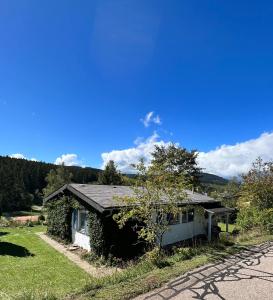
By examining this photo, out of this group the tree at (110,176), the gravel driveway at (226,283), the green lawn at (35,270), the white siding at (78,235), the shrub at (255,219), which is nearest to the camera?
the gravel driveway at (226,283)

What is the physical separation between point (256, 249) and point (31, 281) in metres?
9.30

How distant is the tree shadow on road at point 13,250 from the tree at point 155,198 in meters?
7.25

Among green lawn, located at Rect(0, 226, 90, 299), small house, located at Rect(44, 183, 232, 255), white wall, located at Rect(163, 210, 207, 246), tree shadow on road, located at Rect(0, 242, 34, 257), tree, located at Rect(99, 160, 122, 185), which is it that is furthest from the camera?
tree, located at Rect(99, 160, 122, 185)

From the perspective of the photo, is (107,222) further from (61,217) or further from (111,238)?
(61,217)

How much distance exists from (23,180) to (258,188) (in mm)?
63908

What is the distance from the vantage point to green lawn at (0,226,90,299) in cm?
1134

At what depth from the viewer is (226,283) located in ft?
27.0

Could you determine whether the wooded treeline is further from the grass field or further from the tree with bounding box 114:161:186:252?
the tree with bounding box 114:161:186:252

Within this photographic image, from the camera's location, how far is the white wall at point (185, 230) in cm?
1906

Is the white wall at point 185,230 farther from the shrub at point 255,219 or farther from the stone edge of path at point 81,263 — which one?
the stone edge of path at point 81,263

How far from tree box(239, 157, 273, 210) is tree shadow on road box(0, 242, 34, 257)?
46.4 ft

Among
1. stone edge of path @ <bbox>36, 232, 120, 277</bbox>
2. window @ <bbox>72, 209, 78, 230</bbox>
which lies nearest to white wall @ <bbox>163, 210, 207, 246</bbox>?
stone edge of path @ <bbox>36, 232, 120, 277</bbox>

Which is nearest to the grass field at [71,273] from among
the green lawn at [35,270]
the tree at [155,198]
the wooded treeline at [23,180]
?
the green lawn at [35,270]

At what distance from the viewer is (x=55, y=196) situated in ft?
74.3
